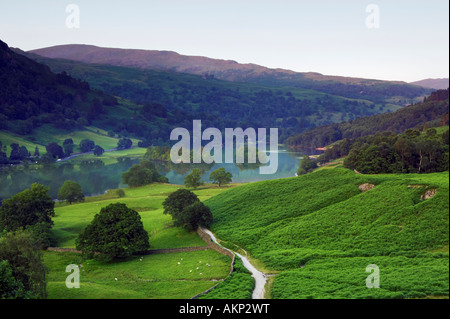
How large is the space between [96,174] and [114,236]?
101956 mm

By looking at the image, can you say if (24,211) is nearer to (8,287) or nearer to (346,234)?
(8,287)

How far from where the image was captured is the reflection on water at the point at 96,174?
4995 inches

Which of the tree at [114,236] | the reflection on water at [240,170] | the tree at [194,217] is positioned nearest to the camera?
the tree at [114,236]

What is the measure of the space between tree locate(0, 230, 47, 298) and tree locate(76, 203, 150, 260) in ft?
43.3

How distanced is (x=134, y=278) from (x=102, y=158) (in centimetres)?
15742

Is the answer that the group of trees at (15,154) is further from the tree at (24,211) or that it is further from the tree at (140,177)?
the tree at (24,211)

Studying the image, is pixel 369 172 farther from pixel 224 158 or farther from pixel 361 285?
pixel 224 158

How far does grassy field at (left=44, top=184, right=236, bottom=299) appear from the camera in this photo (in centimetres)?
3819

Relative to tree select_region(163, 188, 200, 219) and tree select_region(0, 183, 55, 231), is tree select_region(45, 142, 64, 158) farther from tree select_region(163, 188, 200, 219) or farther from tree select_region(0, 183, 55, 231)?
tree select_region(163, 188, 200, 219)

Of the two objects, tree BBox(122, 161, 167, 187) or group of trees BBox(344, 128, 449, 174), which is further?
tree BBox(122, 161, 167, 187)

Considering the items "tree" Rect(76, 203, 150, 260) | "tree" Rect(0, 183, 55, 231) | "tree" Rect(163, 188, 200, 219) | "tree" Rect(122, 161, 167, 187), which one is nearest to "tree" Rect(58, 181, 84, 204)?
"tree" Rect(122, 161, 167, 187)

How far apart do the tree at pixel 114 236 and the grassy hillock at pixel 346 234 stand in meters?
10.9

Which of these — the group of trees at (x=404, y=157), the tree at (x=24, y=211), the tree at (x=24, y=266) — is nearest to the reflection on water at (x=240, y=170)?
the group of trees at (x=404, y=157)

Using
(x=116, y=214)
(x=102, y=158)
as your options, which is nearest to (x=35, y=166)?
(x=102, y=158)
